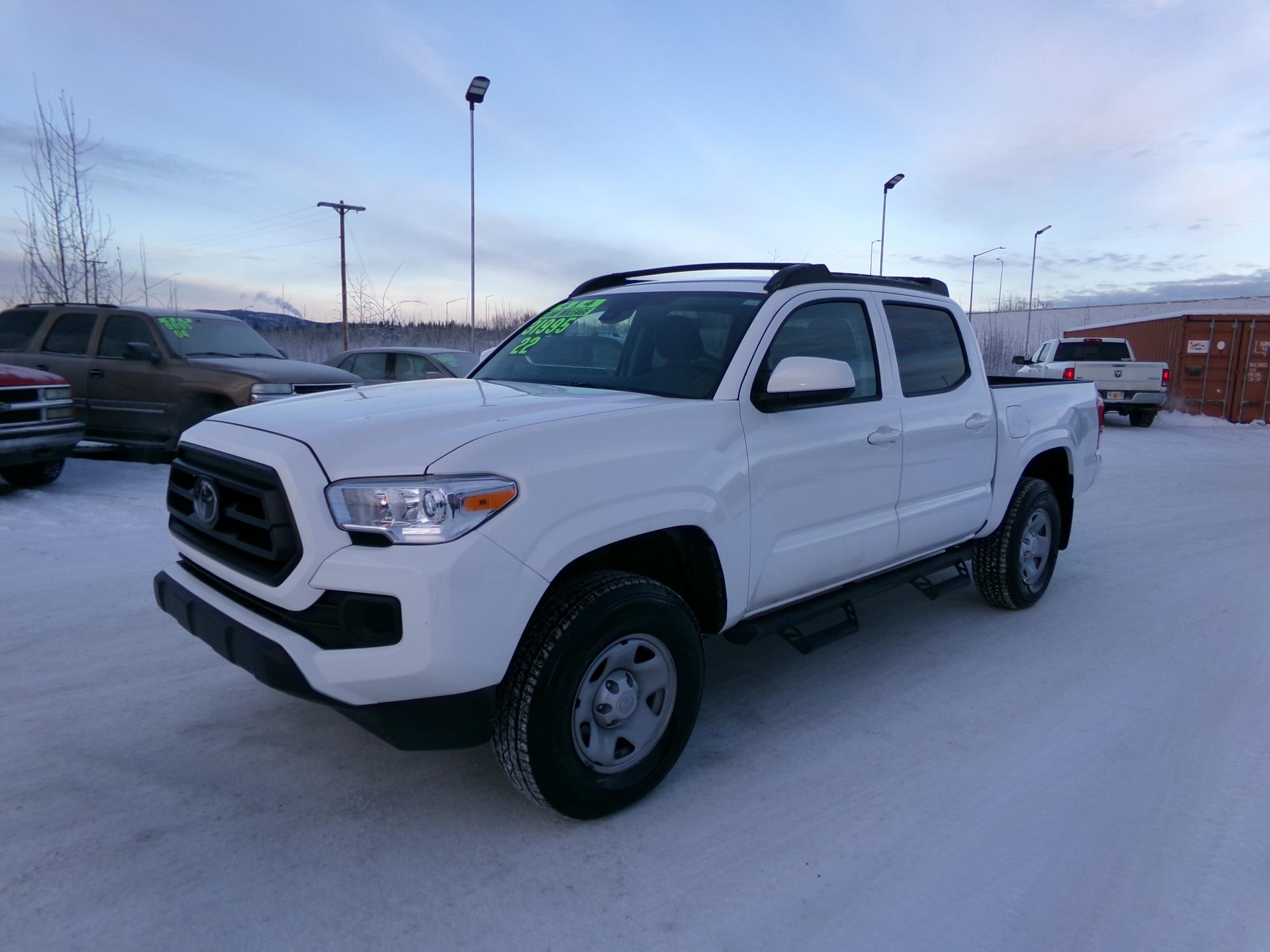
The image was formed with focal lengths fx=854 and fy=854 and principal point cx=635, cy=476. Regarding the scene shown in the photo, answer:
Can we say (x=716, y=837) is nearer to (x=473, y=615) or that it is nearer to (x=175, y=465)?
(x=473, y=615)

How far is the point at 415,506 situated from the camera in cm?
250

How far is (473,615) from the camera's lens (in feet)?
8.18

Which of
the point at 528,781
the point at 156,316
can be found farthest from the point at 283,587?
the point at 156,316

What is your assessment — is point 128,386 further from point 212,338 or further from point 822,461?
point 822,461

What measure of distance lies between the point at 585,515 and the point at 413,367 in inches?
446

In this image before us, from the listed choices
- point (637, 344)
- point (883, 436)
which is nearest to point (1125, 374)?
point (883, 436)

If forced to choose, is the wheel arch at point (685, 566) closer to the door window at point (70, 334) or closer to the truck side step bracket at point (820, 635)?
the truck side step bracket at point (820, 635)

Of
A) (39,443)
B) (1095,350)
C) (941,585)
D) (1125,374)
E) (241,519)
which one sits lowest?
(941,585)

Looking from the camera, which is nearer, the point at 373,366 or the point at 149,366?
the point at 149,366

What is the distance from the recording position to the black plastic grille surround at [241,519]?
2635mm

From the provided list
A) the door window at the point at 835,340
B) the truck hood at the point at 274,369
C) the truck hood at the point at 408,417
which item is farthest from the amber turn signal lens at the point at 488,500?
the truck hood at the point at 274,369

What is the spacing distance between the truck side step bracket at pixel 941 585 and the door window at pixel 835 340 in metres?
1.16

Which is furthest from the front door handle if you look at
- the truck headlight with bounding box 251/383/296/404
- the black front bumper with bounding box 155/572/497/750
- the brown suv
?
the brown suv

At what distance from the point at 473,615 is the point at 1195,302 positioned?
75.0 m
